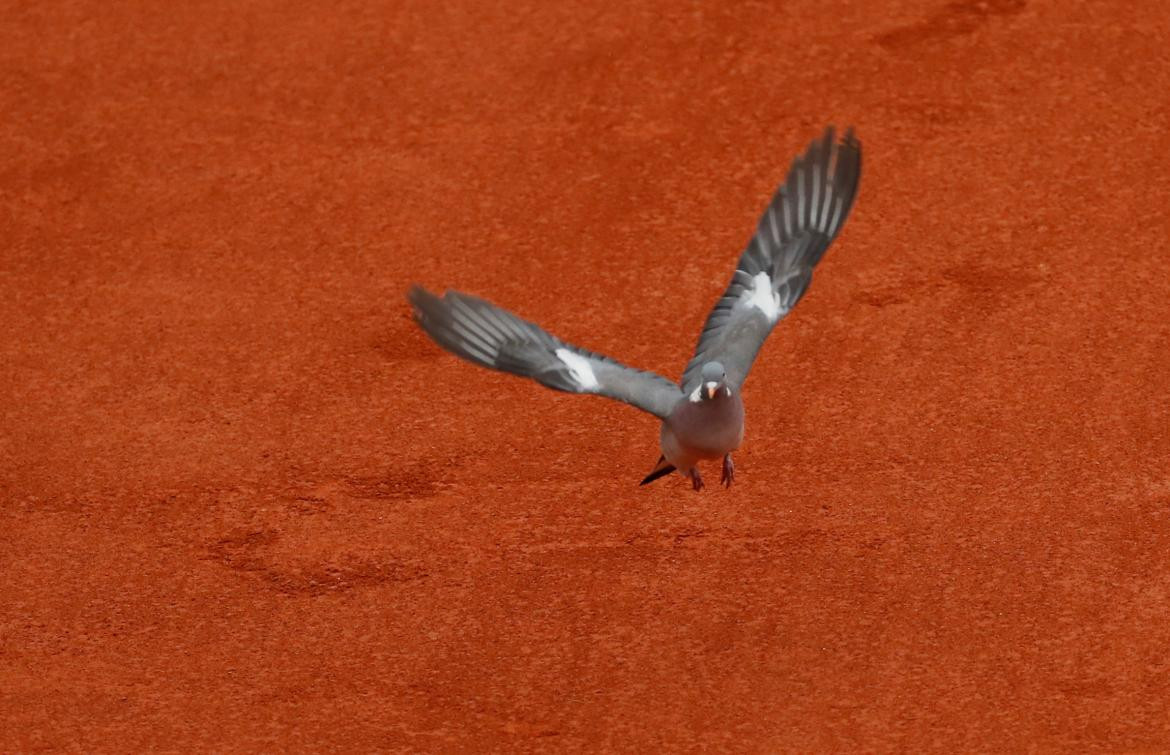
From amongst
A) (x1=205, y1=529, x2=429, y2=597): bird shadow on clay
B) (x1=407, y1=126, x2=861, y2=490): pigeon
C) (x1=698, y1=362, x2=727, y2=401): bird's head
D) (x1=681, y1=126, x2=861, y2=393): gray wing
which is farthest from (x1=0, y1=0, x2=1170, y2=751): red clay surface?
(x1=698, y1=362, x2=727, y2=401): bird's head

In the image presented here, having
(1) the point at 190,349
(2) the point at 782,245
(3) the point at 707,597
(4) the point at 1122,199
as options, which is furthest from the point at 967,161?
→ (1) the point at 190,349

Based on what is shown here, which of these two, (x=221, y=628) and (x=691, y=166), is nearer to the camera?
(x=221, y=628)

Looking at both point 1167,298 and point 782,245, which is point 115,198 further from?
A: point 1167,298


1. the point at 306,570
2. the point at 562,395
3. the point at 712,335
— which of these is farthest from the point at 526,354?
the point at 562,395

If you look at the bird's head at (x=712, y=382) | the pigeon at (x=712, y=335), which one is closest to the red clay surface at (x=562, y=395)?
the pigeon at (x=712, y=335)

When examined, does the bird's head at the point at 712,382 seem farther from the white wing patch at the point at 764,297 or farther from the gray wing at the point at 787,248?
the white wing patch at the point at 764,297

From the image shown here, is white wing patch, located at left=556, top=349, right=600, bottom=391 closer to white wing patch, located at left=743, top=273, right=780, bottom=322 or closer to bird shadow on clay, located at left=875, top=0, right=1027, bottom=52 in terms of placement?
white wing patch, located at left=743, top=273, right=780, bottom=322
